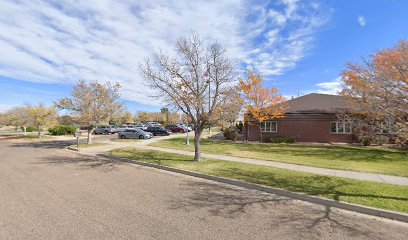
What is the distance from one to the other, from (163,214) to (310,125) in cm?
2291

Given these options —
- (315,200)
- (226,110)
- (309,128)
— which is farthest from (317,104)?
(315,200)

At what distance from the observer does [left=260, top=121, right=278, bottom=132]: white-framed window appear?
2531 cm

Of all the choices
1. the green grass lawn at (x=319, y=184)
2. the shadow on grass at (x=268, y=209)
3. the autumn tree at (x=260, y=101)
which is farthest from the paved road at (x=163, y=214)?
the autumn tree at (x=260, y=101)

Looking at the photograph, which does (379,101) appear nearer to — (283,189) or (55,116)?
(283,189)

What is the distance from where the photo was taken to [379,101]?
273 inches

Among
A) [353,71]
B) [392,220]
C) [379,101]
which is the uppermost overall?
[353,71]

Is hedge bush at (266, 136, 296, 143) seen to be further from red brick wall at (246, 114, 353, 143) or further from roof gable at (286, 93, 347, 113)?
roof gable at (286, 93, 347, 113)

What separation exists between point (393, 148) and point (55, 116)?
40.2 m

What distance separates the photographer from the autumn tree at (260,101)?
2316cm

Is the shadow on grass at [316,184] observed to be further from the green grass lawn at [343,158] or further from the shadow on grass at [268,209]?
the green grass lawn at [343,158]

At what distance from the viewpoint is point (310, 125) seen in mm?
23859

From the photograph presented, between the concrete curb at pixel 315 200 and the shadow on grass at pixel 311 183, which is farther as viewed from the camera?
the shadow on grass at pixel 311 183

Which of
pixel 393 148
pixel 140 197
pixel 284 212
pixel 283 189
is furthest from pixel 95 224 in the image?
pixel 393 148

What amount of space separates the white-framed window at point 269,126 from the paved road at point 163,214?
19.1 metres
